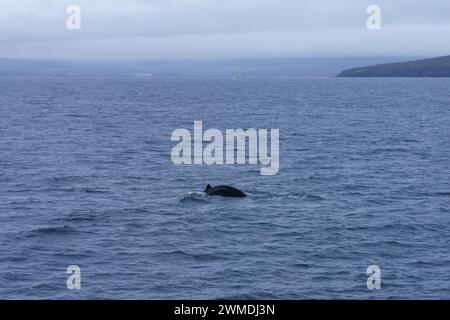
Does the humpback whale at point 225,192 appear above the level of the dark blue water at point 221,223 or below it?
above

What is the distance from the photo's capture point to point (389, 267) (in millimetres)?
27312

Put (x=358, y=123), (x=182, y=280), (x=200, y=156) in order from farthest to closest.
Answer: (x=358, y=123)
(x=200, y=156)
(x=182, y=280)

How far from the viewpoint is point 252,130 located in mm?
95812

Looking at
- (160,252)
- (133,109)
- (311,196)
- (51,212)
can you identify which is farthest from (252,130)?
(160,252)

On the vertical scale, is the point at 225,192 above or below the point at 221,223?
above

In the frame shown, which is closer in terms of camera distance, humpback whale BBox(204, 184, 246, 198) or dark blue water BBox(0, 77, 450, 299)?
dark blue water BBox(0, 77, 450, 299)

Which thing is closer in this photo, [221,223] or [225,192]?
[221,223]

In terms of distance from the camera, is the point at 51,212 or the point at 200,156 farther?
the point at 200,156

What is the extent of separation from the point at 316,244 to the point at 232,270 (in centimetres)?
561

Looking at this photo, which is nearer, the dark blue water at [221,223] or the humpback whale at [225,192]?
the dark blue water at [221,223]

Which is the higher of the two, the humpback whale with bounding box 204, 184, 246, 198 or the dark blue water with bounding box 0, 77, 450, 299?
the humpback whale with bounding box 204, 184, 246, 198
